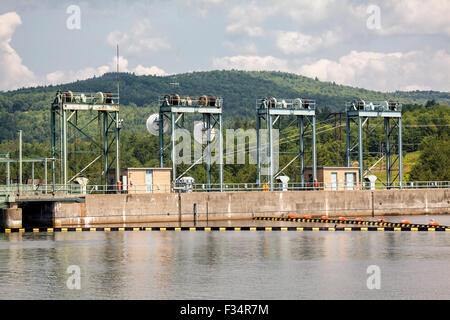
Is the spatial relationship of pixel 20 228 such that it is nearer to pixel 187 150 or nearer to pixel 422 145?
pixel 187 150

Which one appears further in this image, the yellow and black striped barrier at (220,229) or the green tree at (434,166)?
the green tree at (434,166)

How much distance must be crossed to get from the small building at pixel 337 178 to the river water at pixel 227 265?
22.3 meters

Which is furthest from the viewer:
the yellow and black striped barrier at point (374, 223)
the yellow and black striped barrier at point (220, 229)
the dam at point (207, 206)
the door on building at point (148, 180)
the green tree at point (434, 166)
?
the green tree at point (434, 166)

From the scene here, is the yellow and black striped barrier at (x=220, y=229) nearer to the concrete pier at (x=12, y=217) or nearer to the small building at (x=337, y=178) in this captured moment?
the concrete pier at (x=12, y=217)

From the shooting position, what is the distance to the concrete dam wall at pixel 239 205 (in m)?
67.6

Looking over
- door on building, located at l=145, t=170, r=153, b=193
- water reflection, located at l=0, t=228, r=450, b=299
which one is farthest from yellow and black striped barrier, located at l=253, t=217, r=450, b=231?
door on building, located at l=145, t=170, r=153, b=193

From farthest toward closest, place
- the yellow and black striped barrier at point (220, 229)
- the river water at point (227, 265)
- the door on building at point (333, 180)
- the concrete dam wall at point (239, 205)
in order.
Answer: the door on building at point (333, 180), the concrete dam wall at point (239, 205), the yellow and black striped barrier at point (220, 229), the river water at point (227, 265)

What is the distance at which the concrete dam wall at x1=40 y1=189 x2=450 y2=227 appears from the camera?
67562mm

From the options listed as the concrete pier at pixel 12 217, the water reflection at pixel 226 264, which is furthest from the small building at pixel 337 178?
the concrete pier at pixel 12 217

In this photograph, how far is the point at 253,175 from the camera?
488 feet

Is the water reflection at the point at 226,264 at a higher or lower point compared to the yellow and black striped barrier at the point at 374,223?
lower

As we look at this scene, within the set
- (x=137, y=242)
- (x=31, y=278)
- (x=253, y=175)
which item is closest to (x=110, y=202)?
(x=137, y=242)

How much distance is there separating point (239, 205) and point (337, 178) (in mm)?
13964

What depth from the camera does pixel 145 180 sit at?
72562 mm
